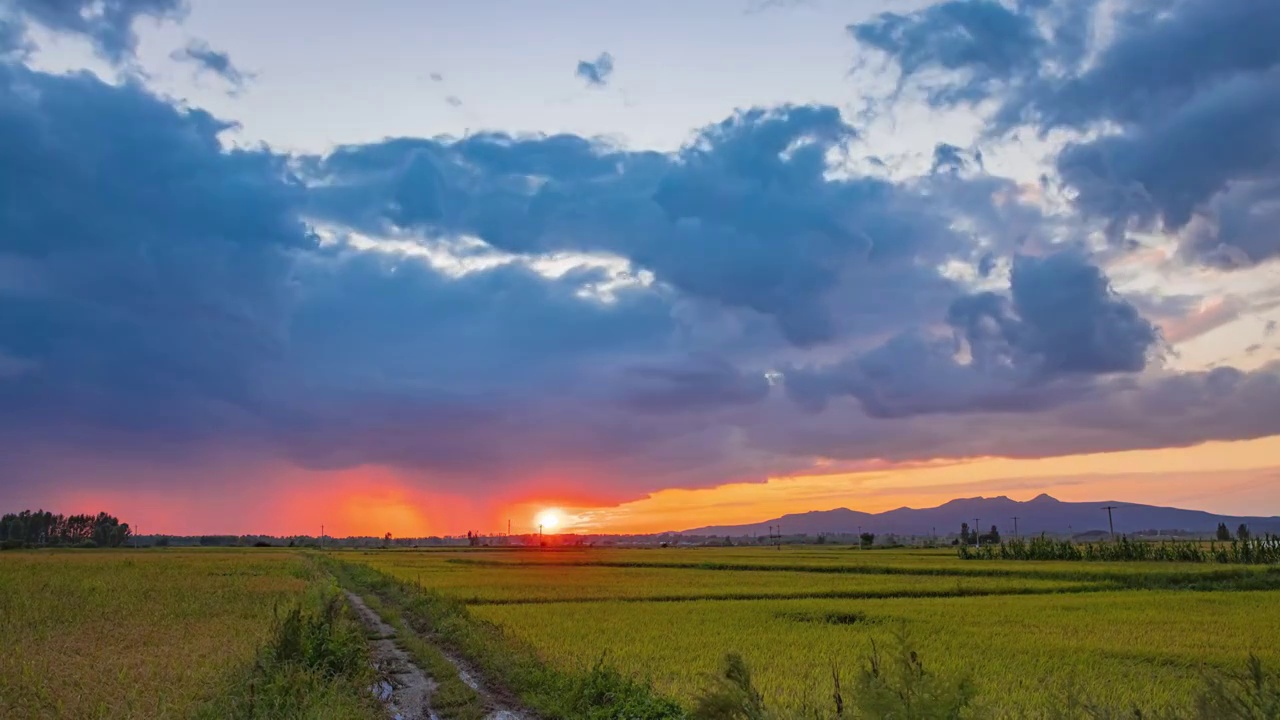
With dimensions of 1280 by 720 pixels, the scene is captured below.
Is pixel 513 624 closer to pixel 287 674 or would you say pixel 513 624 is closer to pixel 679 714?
pixel 287 674

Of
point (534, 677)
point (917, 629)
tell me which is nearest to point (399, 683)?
point (534, 677)

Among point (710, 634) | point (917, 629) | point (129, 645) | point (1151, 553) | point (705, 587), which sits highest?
point (129, 645)

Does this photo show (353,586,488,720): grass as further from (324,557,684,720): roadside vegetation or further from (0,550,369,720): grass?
(0,550,369,720): grass

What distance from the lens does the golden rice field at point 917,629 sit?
44.8 feet

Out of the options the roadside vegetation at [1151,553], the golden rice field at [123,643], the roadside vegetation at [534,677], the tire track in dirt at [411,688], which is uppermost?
the golden rice field at [123,643]

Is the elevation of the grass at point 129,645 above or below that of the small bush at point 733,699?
below

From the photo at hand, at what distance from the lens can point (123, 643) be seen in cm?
1653

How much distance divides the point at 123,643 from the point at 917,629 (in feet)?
60.4

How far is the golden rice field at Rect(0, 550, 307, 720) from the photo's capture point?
426 inches

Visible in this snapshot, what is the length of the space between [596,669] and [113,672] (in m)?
7.89

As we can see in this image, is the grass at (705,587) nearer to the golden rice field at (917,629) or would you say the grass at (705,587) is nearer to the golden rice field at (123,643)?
the golden rice field at (917,629)

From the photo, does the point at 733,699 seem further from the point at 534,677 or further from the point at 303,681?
the point at 534,677

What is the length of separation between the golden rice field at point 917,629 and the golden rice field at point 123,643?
230 inches

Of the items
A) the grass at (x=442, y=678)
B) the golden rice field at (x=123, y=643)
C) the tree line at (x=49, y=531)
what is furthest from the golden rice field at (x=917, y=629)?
the tree line at (x=49, y=531)
